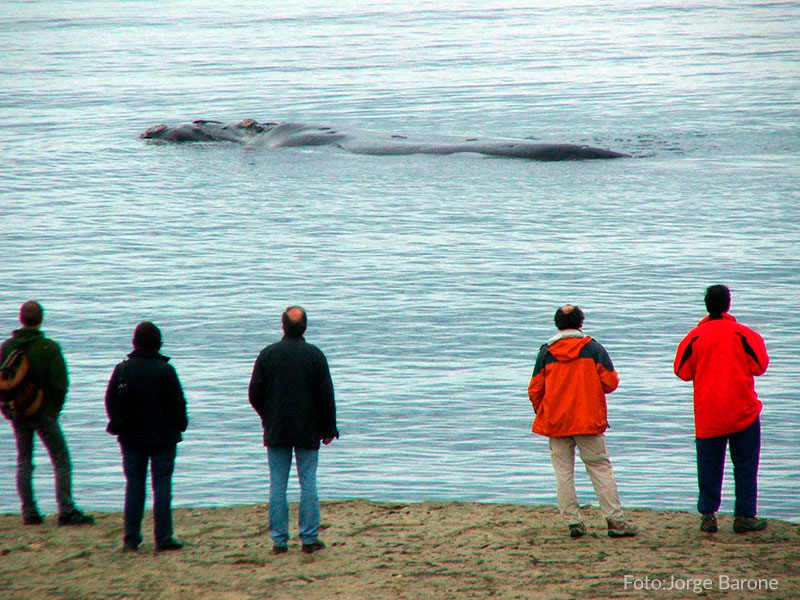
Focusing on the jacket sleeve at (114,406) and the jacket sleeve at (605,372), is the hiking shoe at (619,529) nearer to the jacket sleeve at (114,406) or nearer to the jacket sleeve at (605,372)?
the jacket sleeve at (605,372)

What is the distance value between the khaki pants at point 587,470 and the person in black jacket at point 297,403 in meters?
1.87


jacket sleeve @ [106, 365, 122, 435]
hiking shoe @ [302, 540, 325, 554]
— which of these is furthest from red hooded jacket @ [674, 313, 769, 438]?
jacket sleeve @ [106, 365, 122, 435]

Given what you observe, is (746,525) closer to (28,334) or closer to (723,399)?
(723,399)

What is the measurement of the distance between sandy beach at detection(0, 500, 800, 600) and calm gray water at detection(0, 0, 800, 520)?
1.42 metres

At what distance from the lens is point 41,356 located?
966 cm

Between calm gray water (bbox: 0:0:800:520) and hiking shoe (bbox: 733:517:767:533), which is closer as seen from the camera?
hiking shoe (bbox: 733:517:767:533)

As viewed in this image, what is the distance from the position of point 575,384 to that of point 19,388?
4650 millimetres

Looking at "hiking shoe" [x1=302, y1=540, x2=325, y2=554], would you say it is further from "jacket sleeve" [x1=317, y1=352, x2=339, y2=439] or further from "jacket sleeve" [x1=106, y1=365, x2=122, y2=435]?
"jacket sleeve" [x1=106, y1=365, x2=122, y2=435]

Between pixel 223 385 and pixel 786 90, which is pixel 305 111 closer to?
pixel 786 90

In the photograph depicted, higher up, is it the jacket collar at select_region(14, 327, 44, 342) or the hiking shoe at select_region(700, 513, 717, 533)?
the jacket collar at select_region(14, 327, 44, 342)

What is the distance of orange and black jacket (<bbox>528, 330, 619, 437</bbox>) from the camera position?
29.8ft

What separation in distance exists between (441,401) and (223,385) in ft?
9.89

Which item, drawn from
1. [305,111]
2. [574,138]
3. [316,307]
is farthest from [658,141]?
[316,307]

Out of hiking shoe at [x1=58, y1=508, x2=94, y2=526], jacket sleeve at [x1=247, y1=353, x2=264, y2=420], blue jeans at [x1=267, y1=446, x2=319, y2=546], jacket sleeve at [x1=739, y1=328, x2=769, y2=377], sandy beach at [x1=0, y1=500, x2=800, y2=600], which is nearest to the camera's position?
sandy beach at [x1=0, y1=500, x2=800, y2=600]
